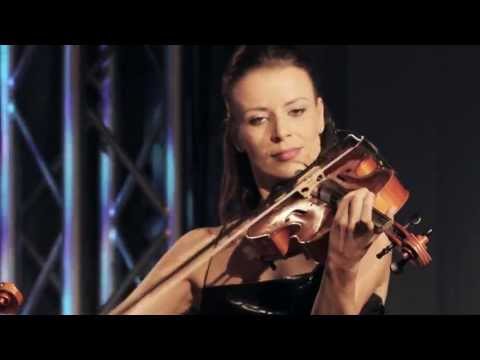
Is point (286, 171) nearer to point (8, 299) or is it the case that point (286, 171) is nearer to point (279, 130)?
point (279, 130)

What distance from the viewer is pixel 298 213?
2744mm

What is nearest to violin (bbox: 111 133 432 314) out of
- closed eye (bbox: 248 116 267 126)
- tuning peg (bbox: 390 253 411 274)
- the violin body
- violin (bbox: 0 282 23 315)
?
the violin body

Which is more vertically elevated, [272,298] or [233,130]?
[233,130]

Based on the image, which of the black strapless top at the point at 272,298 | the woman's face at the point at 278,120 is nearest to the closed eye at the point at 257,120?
the woman's face at the point at 278,120

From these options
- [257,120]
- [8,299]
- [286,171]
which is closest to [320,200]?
[286,171]

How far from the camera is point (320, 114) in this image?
117 inches

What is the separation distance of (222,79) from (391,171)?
614mm

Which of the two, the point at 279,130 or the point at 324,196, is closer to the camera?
the point at 324,196

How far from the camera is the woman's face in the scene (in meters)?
2.95

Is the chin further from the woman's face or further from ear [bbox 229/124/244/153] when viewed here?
ear [bbox 229/124/244/153]

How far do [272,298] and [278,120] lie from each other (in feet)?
1.63

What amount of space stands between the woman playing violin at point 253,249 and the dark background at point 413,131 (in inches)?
2.7

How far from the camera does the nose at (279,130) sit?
2947 millimetres

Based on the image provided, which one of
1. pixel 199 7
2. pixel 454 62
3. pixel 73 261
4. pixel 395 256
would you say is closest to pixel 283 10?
pixel 199 7
